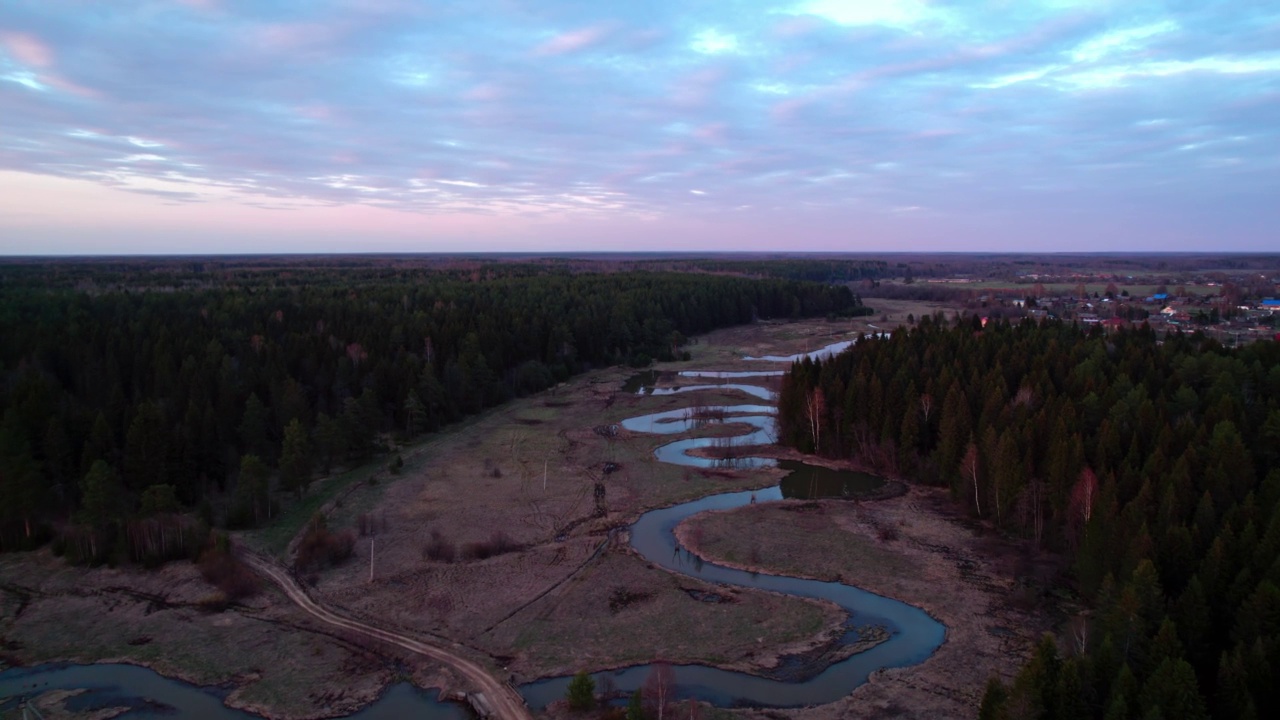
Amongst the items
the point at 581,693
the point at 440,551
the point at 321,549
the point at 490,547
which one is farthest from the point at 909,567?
the point at 321,549

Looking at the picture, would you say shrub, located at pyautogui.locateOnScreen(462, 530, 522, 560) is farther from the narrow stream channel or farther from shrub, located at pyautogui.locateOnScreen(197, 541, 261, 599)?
shrub, located at pyautogui.locateOnScreen(197, 541, 261, 599)

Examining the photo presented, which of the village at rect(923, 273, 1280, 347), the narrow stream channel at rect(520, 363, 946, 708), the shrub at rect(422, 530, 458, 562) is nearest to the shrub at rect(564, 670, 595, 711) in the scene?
the narrow stream channel at rect(520, 363, 946, 708)

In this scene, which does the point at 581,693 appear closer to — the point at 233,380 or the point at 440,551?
the point at 440,551

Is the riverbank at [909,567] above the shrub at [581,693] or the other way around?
the other way around

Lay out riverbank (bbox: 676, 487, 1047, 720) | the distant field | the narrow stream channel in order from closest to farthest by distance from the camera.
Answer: riverbank (bbox: 676, 487, 1047, 720)
the narrow stream channel
the distant field

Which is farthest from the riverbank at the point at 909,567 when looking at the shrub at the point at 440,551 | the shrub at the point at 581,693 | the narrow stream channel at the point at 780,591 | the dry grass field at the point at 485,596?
the shrub at the point at 440,551

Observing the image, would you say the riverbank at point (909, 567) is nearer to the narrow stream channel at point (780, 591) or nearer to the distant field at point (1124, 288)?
the narrow stream channel at point (780, 591)
